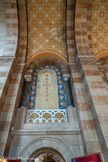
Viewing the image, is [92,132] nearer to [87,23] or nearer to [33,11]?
[87,23]

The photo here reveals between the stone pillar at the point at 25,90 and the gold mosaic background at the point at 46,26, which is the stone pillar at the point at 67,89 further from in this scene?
the stone pillar at the point at 25,90

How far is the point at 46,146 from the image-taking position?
11.8 ft

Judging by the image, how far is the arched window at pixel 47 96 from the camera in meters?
4.42

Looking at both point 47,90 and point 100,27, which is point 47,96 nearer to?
point 47,90

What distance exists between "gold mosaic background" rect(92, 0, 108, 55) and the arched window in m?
2.45

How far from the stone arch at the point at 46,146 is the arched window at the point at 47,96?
2.36 ft

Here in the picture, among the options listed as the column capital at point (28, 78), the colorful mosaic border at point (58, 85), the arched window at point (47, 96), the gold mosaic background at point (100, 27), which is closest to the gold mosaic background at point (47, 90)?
the arched window at point (47, 96)

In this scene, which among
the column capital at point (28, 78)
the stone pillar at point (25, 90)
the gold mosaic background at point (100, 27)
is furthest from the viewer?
the gold mosaic background at point (100, 27)

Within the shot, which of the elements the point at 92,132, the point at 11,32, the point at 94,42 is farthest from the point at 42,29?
the point at 92,132

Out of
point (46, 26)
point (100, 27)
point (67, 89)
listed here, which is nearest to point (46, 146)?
point (67, 89)

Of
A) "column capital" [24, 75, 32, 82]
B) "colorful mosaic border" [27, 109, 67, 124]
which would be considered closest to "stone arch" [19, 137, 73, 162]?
"colorful mosaic border" [27, 109, 67, 124]

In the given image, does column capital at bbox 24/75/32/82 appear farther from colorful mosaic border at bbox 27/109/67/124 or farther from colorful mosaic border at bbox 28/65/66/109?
colorful mosaic border at bbox 27/109/67/124

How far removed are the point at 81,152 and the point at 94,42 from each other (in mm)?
5117

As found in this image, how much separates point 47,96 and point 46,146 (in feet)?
6.55
